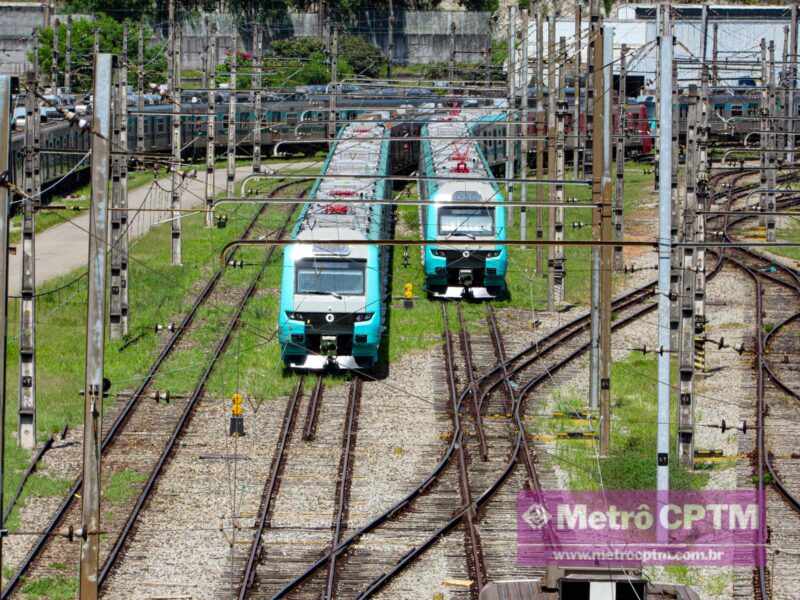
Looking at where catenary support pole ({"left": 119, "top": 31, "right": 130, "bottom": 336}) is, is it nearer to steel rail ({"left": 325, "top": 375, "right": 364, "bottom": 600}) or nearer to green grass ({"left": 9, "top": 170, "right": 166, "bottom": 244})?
steel rail ({"left": 325, "top": 375, "right": 364, "bottom": 600})

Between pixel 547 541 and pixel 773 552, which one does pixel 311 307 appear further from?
pixel 773 552

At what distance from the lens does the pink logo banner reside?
61.4ft

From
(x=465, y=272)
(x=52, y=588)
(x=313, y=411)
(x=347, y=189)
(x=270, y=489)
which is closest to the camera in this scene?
(x=52, y=588)

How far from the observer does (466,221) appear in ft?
110

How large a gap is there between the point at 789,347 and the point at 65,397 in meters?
14.9

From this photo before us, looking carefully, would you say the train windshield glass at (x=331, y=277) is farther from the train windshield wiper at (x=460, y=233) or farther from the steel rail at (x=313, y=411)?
the train windshield wiper at (x=460, y=233)

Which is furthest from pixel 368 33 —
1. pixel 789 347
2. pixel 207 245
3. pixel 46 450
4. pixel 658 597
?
pixel 658 597

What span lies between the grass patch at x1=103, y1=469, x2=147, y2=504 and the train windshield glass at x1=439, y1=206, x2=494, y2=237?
13174 millimetres

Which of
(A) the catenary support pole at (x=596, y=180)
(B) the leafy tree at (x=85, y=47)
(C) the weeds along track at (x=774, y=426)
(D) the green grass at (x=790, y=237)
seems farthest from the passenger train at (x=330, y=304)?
(B) the leafy tree at (x=85, y=47)

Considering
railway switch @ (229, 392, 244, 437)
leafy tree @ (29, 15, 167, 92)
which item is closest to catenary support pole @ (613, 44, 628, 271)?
railway switch @ (229, 392, 244, 437)

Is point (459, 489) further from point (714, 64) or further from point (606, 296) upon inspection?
point (714, 64)

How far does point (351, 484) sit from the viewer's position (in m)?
21.6

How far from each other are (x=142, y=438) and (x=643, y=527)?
334 inches

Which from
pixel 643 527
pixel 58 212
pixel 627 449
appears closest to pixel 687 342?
pixel 627 449
